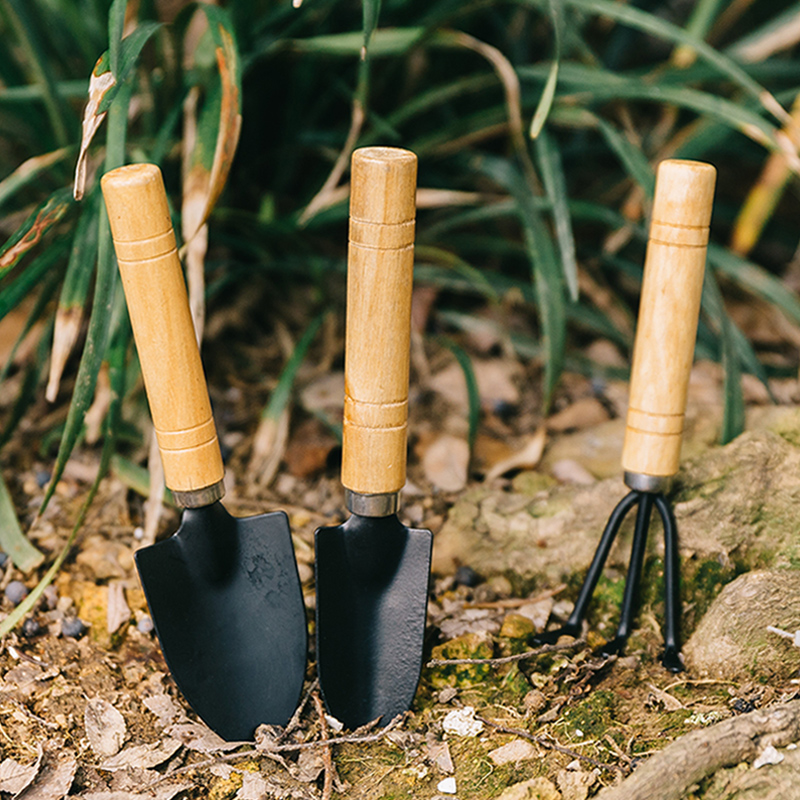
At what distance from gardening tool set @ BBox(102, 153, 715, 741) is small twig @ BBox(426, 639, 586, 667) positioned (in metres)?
0.02

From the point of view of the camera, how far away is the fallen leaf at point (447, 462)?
1076 mm

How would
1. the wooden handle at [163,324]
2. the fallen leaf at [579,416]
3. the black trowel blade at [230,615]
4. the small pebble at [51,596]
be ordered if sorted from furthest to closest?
the fallen leaf at [579,416] < the small pebble at [51,596] < the black trowel blade at [230,615] < the wooden handle at [163,324]

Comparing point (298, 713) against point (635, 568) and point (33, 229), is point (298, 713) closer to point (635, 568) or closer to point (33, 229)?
point (635, 568)

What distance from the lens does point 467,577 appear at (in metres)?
0.94

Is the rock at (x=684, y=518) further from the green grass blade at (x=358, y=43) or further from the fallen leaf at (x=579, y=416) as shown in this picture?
the green grass blade at (x=358, y=43)

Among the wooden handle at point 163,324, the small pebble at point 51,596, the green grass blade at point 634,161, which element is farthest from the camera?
the green grass blade at point 634,161

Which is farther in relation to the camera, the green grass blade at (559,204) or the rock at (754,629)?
the green grass blade at (559,204)

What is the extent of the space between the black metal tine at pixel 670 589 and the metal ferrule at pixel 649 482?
0.6 inches

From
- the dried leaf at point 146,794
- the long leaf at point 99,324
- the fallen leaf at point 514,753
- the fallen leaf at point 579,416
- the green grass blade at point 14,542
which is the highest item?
the long leaf at point 99,324

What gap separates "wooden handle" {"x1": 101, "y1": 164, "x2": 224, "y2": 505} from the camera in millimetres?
682

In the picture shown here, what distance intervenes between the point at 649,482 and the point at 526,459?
0.24 meters

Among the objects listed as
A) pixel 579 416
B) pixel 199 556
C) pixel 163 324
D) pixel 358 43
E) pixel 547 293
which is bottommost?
pixel 579 416

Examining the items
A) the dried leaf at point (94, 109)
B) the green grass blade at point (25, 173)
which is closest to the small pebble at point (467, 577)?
the dried leaf at point (94, 109)

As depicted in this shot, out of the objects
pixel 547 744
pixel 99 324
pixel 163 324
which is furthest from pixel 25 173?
pixel 547 744
